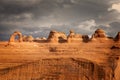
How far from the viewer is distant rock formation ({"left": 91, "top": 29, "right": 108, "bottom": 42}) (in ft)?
A: 118

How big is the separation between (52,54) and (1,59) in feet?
22.0

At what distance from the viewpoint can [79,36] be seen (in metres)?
39.1

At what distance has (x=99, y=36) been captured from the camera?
36281 mm

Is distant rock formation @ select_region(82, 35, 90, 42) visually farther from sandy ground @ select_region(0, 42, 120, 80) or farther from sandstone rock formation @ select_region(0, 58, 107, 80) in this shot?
sandstone rock formation @ select_region(0, 58, 107, 80)

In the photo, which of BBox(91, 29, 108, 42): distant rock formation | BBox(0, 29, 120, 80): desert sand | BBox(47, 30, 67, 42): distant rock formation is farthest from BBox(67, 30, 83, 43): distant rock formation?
BBox(91, 29, 108, 42): distant rock formation

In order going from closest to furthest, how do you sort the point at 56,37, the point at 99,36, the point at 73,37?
the point at 99,36 → the point at 73,37 → the point at 56,37

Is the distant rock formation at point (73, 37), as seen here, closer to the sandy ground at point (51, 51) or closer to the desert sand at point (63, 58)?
the desert sand at point (63, 58)

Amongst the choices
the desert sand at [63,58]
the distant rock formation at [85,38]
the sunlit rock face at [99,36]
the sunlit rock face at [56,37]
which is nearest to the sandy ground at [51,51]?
the desert sand at [63,58]

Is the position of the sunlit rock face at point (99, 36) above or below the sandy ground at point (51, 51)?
above

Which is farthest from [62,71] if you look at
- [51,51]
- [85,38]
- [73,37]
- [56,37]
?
[56,37]

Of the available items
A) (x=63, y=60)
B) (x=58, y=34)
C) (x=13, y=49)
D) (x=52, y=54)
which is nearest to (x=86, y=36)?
(x=58, y=34)

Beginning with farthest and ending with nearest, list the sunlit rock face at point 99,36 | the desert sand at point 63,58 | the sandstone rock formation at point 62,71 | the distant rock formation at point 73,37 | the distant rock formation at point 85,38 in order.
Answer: the distant rock formation at point 73,37
the distant rock formation at point 85,38
the sunlit rock face at point 99,36
the desert sand at point 63,58
the sandstone rock formation at point 62,71

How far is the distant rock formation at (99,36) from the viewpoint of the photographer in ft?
118

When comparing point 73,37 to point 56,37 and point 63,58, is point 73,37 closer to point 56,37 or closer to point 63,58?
point 56,37
